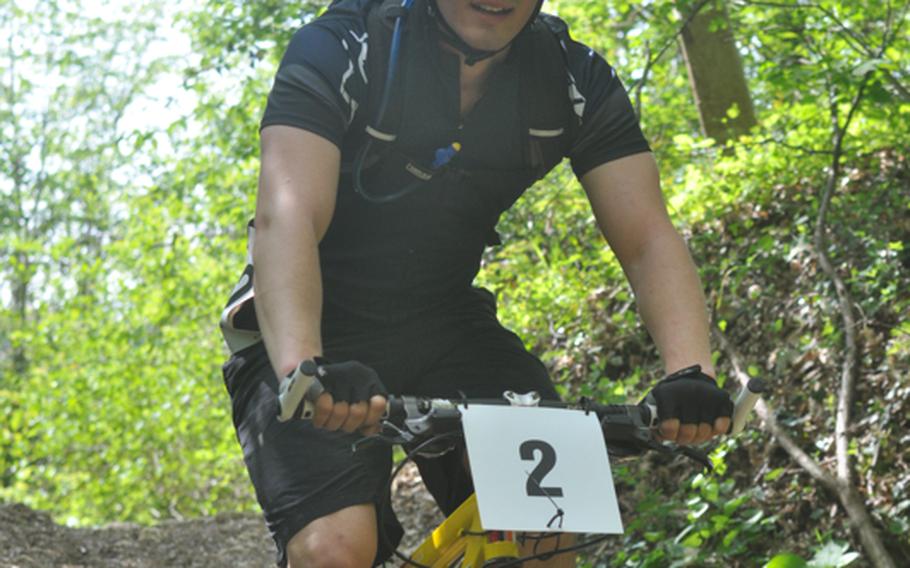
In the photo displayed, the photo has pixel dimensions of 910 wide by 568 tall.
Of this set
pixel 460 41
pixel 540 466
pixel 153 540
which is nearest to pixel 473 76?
pixel 460 41

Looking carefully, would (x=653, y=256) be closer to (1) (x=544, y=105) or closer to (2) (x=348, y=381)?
(1) (x=544, y=105)

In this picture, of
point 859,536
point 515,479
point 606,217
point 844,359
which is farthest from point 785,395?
point 515,479

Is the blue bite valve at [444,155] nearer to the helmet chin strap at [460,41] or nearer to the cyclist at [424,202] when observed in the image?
the cyclist at [424,202]

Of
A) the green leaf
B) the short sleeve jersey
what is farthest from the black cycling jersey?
the green leaf

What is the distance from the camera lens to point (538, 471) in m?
2.27

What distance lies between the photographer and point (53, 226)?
23719mm

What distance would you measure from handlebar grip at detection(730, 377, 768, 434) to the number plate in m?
0.32

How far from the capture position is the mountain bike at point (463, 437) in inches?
89.0

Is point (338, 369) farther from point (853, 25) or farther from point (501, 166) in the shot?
point (853, 25)

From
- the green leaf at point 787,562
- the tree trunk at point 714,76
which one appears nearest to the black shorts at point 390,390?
the green leaf at point 787,562

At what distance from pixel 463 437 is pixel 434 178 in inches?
31.3

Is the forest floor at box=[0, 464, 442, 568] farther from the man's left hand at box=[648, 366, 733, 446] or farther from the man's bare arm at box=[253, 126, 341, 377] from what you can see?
the man's left hand at box=[648, 366, 733, 446]

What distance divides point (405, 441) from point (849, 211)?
4.76 m

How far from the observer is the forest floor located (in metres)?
6.69
